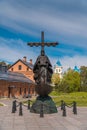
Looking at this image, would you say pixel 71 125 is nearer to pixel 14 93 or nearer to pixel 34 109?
pixel 34 109

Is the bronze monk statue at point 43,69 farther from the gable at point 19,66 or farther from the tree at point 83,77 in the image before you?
the tree at point 83,77

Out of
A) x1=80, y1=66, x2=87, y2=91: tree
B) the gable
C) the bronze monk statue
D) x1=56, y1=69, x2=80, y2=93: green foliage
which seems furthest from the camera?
x1=80, y1=66, x2=87, y2=91: tree

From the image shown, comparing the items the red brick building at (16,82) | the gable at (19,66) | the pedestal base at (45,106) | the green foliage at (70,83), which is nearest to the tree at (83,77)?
the green foliage at (70,83)

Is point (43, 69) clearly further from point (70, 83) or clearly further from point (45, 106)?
point (70, 83)

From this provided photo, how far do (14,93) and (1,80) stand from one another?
6.80 metres

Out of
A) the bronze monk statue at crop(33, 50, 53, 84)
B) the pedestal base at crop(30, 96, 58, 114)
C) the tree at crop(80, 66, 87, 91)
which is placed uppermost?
the tree at crop(80, 66, 87, 91)

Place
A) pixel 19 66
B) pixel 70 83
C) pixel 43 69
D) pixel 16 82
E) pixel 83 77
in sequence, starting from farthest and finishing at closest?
pixel 83 77
pixel 19 66
pixel 70 83
pixel 16 82
pixel 43 69

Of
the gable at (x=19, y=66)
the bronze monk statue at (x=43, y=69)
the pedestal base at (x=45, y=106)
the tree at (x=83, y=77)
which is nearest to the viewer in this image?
the pedestal base at (x=45, y=106)

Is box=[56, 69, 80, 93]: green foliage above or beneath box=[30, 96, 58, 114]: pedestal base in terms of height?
above

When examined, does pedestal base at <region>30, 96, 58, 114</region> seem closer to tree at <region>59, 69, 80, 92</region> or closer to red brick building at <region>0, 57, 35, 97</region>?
red brick building at <region>0, 57, 35, 97</region>

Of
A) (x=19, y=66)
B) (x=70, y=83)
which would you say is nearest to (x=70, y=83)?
(x=70, y=83)

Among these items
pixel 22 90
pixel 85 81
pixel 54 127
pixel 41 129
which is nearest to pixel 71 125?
pixel 54 127

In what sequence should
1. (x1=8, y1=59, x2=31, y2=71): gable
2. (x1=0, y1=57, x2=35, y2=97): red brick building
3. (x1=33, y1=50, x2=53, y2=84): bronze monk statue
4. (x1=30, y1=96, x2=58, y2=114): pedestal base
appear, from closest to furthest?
(x1=30, y1=96, x2=58, y2=114): pedestal base, (x1=33, y1=50, x2=53, y2=84): bronze monk statue, (x1=0, y1=57, x2=35, y2=97): red brick building, (x1=8, y1=59, x2=31, y2=71): gable

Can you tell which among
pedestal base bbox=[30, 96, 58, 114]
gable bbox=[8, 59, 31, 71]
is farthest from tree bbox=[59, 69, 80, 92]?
pedestal base bbox=[30, 96, 58, 114]
